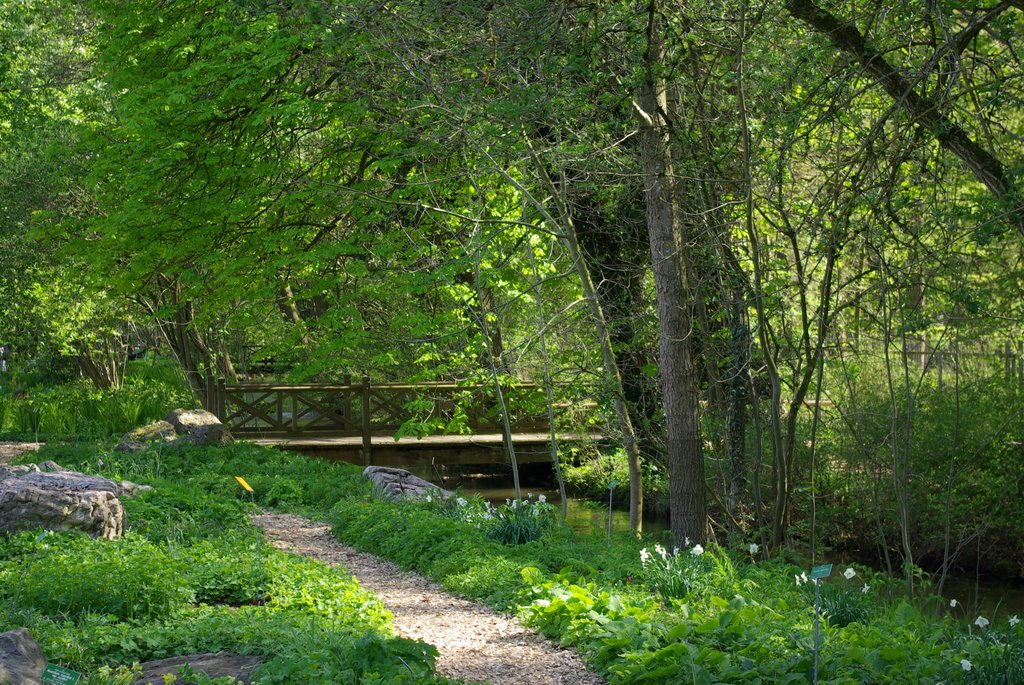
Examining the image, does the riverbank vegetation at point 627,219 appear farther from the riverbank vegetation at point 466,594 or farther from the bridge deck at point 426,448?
the riverbank vegetation at point 466,594

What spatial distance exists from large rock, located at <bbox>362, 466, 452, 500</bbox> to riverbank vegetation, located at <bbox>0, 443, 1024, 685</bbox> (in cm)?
216

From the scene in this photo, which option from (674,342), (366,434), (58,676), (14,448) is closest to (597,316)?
(674,342)

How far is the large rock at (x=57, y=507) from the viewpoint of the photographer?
788 cm

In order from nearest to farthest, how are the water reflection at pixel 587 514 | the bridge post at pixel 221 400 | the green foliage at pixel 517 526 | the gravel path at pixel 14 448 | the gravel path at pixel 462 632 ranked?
1. the gravel path at pixel 462 632
2. the green foliage at pixel 517 526
3. the water reflection at pixel 587 514
4. the gravel path at pixel 14 448
5. the bridge post at pixel 221 400

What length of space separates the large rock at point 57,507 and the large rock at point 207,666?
3232 mm

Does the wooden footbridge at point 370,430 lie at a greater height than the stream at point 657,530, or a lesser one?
greater

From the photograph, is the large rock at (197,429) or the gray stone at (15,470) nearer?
the gray stone at (15,470)

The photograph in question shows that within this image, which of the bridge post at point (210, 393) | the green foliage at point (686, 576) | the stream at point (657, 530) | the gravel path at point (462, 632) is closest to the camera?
the gravel path at point (462, 632)

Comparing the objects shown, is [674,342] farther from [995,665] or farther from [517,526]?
[995,665]

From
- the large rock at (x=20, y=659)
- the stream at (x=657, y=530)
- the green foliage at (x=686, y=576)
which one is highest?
the large rock at (x=20, y=659)

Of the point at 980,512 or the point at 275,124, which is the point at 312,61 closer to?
the point at 275,124

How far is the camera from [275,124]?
14.6 meters

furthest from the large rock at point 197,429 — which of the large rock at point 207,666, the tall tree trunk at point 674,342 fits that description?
the large rock at point 207,666

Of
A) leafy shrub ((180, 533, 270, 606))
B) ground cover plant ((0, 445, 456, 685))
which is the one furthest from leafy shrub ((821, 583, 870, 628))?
leafy shrub ((180, 533, 270, 606))
